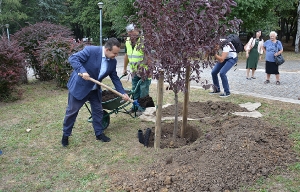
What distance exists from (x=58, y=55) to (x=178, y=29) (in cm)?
581

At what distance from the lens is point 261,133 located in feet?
14.3

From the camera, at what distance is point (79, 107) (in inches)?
179

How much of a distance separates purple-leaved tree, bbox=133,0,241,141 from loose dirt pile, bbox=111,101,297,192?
115 cm

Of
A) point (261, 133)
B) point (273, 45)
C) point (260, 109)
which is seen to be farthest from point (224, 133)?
point (273, 45)

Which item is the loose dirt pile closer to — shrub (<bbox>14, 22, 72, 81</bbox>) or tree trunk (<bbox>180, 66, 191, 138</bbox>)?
tree trunk (<bbox>180, 66, 191, 138</bbox>)

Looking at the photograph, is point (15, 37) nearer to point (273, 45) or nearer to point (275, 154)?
point (273, 45)

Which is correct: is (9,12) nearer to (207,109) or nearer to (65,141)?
(207,109)

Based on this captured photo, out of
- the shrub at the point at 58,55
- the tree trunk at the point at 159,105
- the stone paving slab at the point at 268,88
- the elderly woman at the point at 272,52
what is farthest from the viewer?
the elderly woman at the point at 272,52

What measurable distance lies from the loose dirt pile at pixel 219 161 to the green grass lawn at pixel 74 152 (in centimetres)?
16

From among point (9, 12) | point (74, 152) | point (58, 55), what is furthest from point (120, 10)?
point (74, 152)

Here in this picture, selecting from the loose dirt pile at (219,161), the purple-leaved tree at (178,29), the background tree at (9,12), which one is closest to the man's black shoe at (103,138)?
the loose dirt pile at (219,161)

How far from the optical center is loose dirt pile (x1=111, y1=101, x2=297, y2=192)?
3.36 meters

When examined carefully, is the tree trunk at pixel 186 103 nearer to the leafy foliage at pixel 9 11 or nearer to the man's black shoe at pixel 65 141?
the man's black shoe at pixel 65 141

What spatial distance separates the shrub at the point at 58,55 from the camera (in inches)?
337
